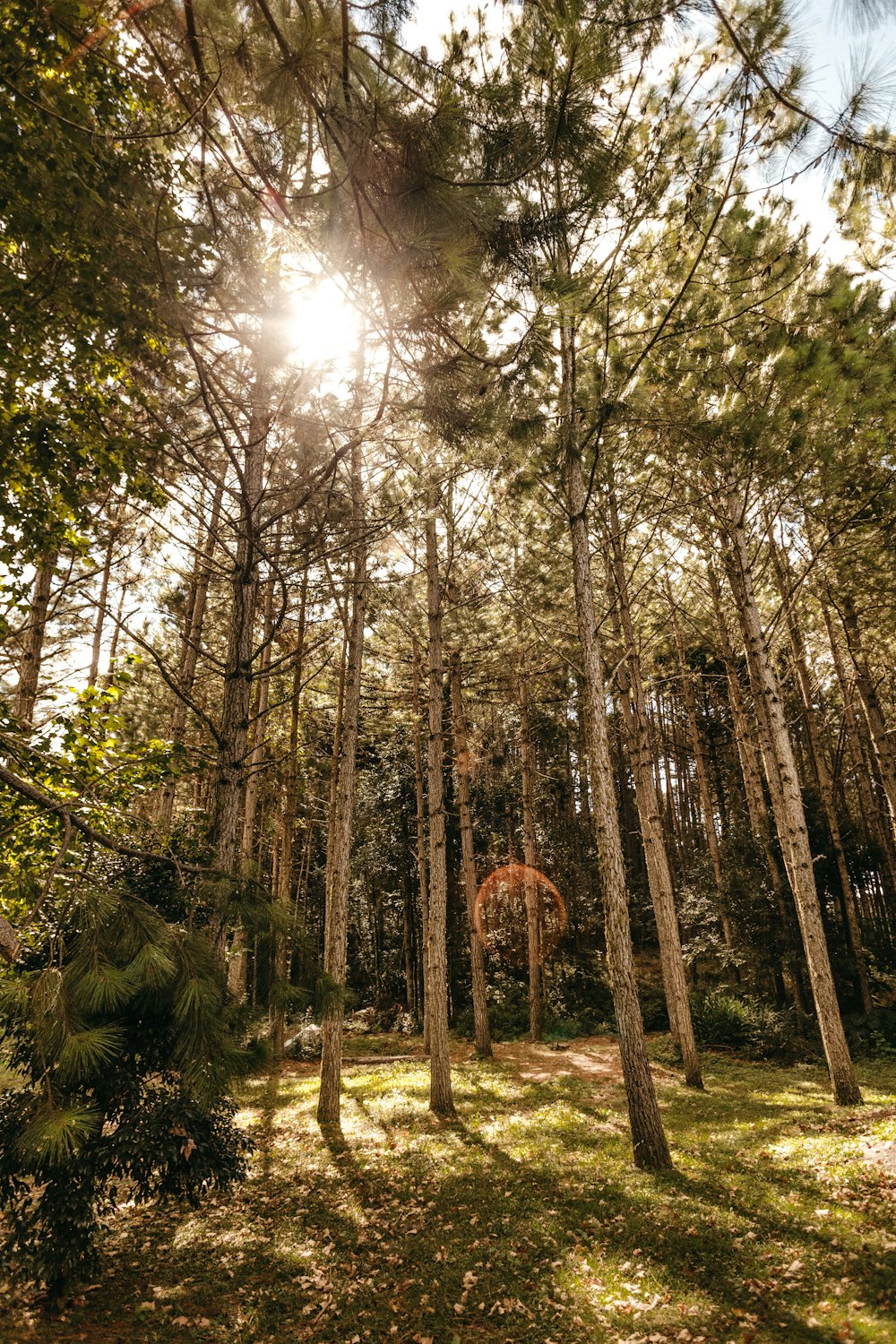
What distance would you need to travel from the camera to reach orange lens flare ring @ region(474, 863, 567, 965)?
62.7ft

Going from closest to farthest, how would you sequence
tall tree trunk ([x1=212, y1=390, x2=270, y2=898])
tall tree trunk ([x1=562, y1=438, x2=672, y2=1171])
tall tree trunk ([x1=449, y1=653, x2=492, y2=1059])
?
tall tree trunk ([x1=212, y1=390, x2=270, y2=898])
tall tree trunk ([x1=562, y1=438, x2=672, y2=1171])
tall tree trunk ([x1=449, y1=653, x2=492, y2=1059])

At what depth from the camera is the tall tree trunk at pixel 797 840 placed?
8438 mm

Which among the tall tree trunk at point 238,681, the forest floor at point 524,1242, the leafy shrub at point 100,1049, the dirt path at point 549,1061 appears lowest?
the dirt path at point 549,1061

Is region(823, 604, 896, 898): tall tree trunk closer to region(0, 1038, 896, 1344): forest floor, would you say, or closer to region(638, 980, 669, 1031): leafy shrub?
region(638, 980, 669, 1031): leafy shrub

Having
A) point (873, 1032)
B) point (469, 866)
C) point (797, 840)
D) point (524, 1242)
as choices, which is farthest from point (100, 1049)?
point (873, 1032)

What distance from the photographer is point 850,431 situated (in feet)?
27.5

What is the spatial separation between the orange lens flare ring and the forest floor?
34.6ft

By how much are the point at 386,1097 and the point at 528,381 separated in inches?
422

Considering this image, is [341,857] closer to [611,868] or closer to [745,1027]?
[611,868]

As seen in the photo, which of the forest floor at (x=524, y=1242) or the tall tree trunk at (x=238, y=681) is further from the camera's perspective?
the tall tree trunk at (x=238, y=681)

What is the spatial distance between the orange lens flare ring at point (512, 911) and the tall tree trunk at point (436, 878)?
29.4ft

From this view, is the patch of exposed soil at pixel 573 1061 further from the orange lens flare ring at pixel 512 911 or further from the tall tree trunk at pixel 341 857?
the tall tree trunk at pixel 341 857

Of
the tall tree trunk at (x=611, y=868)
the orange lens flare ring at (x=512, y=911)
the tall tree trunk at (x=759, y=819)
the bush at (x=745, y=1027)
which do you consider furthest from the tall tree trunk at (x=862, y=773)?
the orange lens flare ring at (x=512, y=911)

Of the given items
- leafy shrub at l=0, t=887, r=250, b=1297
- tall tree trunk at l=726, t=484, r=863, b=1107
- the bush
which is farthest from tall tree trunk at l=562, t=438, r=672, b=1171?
the bush
